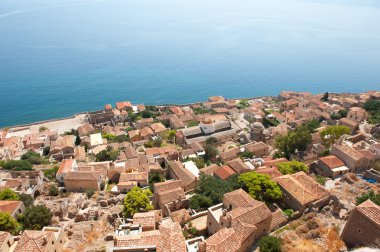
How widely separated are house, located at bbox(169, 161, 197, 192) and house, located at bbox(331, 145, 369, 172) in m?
16.7

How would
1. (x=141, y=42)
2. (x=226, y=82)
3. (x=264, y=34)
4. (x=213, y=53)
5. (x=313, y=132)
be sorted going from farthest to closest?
(x=264, y=34), (x=141, y=42), (x=213, y=53), (x=226, y=82), (x=313, y=132)

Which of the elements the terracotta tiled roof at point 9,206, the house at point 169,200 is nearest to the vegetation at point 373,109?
the house at point 169,200

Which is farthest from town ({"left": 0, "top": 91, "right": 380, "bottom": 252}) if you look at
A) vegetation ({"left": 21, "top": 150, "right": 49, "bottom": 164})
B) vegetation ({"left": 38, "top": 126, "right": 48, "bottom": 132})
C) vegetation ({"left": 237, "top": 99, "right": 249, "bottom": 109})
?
vegetation ({"left": 237, "top": 99, "right": 249, "bottom": 109})

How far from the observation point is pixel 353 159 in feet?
102

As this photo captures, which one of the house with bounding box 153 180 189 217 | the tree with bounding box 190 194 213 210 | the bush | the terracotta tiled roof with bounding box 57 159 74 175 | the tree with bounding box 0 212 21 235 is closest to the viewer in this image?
the tree with bounding box 0 212 21 235

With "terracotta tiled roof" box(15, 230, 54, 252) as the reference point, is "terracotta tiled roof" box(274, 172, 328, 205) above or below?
below

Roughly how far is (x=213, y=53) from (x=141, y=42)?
4304 centimetres

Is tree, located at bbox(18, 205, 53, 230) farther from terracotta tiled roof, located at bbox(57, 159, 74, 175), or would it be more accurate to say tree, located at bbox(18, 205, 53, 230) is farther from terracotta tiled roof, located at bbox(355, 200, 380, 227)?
terracotta tiled roof, located at bbox(355, 200, 380, 227)

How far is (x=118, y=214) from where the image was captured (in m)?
26.7

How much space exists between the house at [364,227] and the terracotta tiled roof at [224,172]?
14.1 meters

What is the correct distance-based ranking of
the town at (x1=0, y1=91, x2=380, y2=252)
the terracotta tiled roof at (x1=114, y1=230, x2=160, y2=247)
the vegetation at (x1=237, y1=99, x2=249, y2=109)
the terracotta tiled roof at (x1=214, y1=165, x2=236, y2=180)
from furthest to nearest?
1. the vegetation at (x1=237, y1=99, x2=249, y2=109)
2. the terracotta tiled roof at (x1=214, y1=165, x2=236, y2=180)
3. the town at (x1=0, y1=91, x2=380, y2=252)
4. the terracotta tiled roof at (x1=114, y1=230, x2=160, y2=247)

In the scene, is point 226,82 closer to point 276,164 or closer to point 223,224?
Answer: point 276,164

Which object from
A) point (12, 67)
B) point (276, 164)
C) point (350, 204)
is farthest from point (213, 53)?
point (350, 204)

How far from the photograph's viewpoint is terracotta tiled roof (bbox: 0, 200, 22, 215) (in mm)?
25984
